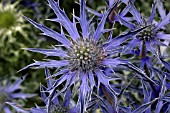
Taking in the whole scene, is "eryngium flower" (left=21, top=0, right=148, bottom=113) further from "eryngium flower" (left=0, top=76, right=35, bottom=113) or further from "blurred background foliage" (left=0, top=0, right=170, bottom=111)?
"blurred background foliage" (left=0, top=0, right=170, bottom=111)

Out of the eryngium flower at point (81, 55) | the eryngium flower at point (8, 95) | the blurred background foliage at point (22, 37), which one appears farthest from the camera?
the blurred background foliage at point (22, 37)

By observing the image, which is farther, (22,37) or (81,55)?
(22,37)

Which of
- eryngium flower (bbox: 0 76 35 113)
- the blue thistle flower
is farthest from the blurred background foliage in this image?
the blue thistle flower

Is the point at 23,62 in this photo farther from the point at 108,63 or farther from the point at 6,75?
the point at 108,63

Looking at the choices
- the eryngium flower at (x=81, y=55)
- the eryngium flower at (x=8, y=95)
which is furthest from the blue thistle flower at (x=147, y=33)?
the eryngium flower at (x=8, y=95)

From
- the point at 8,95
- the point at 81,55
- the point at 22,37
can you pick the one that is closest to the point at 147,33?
the point at 81,55

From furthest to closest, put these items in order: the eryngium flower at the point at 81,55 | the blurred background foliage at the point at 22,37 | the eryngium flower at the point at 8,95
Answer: the blurred background foliage at the point at 22,37 < the eryngium flower at the point at 8,95 < the eryngium flower at the point at 81,55

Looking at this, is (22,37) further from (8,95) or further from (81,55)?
(81,55)

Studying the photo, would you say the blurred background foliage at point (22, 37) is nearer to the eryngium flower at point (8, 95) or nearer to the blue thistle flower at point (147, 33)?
the eryngium flower at point (8, 95)
